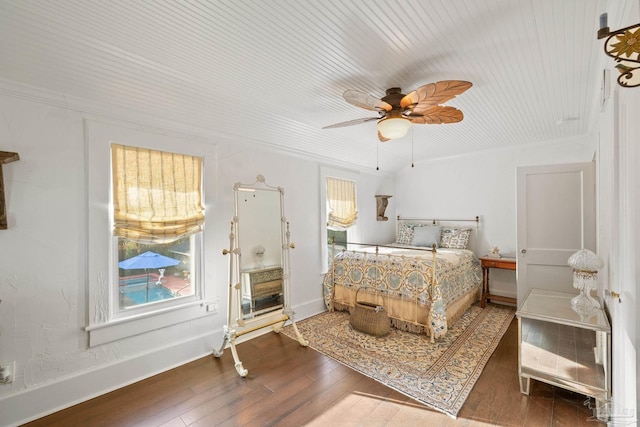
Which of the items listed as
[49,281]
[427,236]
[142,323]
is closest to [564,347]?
[427,236]

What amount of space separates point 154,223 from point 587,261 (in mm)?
3515

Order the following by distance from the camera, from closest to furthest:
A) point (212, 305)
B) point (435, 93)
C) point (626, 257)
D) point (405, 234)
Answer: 1. point (626, 257)
2. point (435, 93)
3. point (212, 305)
4. point (405, 234)

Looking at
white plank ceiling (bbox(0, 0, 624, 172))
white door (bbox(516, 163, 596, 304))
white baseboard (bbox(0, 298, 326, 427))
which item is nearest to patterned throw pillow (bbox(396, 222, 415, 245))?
white door (bbox(516, 163, 596, 304))

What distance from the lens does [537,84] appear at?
2.43 meters

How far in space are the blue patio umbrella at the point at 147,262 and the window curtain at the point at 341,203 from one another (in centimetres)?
228

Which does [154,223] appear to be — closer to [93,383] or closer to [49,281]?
[49,281]

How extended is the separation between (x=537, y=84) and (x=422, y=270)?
2049mm

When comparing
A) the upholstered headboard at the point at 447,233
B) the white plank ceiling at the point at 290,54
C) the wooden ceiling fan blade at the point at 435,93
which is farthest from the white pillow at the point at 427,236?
the wooden ceiling fan blade at the point at 435,93

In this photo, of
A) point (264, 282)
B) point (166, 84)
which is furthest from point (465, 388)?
point (166, 84)

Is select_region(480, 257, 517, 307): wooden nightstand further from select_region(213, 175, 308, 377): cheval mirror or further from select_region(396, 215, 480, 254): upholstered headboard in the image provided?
select_region(213, 175, 308, 377): cheval mirror

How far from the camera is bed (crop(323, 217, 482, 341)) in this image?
3111mm

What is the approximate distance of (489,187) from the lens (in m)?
4.48

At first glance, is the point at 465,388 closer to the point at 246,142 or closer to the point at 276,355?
the point at 276,355

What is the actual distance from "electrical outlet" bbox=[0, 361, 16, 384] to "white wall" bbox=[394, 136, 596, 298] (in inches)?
209
